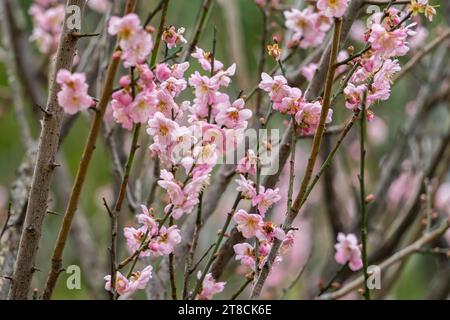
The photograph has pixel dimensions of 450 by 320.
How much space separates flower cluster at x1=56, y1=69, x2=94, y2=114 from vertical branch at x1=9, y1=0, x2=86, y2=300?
0.21 meters

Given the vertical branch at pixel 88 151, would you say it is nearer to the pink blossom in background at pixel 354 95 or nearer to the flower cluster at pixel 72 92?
the flower cluster at pixel 72 92

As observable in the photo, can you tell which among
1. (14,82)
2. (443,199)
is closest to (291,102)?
(14,82)

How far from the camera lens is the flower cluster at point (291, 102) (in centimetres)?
113

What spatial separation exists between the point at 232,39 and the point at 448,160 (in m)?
0.94

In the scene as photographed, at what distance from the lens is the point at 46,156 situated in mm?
1152

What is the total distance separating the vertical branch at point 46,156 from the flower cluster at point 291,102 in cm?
33

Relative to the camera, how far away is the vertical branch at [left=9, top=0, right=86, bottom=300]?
Result: 114 centimetres

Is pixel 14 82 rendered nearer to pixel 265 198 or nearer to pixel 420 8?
pixel 265 198

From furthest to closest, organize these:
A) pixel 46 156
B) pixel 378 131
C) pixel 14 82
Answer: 1. pixel 378 131
2. pixel 14 82
3. pixel 46 156

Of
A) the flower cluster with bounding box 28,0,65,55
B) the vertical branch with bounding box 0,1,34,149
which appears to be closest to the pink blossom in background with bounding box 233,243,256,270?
the vertical branch with bounding box 0,1,34,149

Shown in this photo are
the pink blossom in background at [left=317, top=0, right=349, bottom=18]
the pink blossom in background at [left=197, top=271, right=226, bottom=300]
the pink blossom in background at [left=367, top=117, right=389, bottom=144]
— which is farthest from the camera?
the pink blossom in background at [left=367, top=117, right=389, bottom=144]

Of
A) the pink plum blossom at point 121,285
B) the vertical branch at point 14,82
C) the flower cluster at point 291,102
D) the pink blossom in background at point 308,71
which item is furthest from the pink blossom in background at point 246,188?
the vertical branch at point 14,82

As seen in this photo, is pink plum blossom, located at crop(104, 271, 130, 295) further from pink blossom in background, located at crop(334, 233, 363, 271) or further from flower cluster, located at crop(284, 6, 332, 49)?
flower cluster, located at crop(284, 6, 332, 49)

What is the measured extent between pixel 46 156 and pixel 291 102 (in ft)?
1.39
